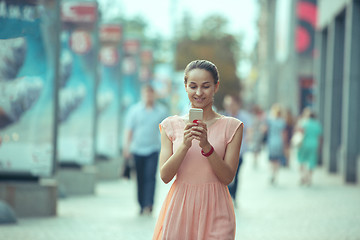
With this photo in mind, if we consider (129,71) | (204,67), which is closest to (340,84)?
(129,71)

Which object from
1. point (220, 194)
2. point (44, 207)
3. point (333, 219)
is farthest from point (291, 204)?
point (220, 194)

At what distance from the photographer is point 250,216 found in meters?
11.1

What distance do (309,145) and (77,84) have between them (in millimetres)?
5724

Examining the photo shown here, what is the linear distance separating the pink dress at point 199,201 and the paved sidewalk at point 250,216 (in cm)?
473

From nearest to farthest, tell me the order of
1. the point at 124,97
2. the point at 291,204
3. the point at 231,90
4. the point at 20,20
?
1. the point at 20,20
2. the point at 291,204
3. the point at 124,97
4. the point at 231,90

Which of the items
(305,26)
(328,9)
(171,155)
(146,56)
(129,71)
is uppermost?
(305,26)

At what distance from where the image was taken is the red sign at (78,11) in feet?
46.9

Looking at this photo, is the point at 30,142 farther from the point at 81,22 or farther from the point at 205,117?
the point at 205,117

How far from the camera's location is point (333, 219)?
35.5 feet

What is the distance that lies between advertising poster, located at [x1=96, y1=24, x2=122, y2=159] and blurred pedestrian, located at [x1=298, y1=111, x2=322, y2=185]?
15.9 feet

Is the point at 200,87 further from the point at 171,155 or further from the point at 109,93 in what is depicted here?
the point at 109,93

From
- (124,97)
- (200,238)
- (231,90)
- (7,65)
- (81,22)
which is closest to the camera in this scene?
(200,238)

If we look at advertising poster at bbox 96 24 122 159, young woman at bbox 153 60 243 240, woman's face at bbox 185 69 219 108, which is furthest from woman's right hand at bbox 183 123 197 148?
advertising poster at bbox 96 24 122 159

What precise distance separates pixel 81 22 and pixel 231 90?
6022 centimetres
